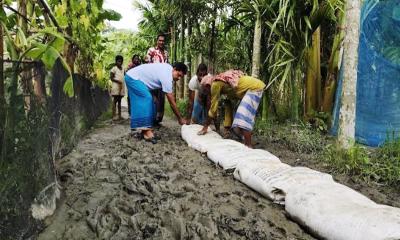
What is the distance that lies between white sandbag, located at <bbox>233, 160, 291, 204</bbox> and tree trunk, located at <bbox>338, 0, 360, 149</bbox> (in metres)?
1.09

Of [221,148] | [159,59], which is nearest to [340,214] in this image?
[221,148]

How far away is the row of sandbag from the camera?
1.91m

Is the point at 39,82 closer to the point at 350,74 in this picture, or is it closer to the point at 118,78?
the point at 350,74

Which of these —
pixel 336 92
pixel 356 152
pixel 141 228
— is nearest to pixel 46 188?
pixel 141 228

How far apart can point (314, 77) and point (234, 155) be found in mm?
2724

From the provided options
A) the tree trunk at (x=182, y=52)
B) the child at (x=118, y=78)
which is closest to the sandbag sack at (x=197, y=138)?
the child at (x=118, y=78)

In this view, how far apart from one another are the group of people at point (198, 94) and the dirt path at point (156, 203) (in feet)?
2.43

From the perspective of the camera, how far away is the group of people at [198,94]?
441 cm

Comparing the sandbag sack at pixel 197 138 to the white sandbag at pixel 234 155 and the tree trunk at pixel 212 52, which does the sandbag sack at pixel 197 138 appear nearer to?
the white sandbag at pixel 234 155

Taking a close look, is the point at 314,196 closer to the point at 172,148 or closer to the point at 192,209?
the point at 192,209

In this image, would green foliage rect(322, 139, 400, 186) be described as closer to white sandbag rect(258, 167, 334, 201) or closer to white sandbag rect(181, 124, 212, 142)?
white sandbag rect(258, 167, 334, 201)

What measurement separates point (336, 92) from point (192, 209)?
11.8 feet

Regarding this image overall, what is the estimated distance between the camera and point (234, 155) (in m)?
3.55

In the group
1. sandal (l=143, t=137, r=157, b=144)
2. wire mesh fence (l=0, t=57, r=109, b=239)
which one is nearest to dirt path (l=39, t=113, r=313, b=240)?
wire mesh fence (l=0, t=57, r=109, b=239)
